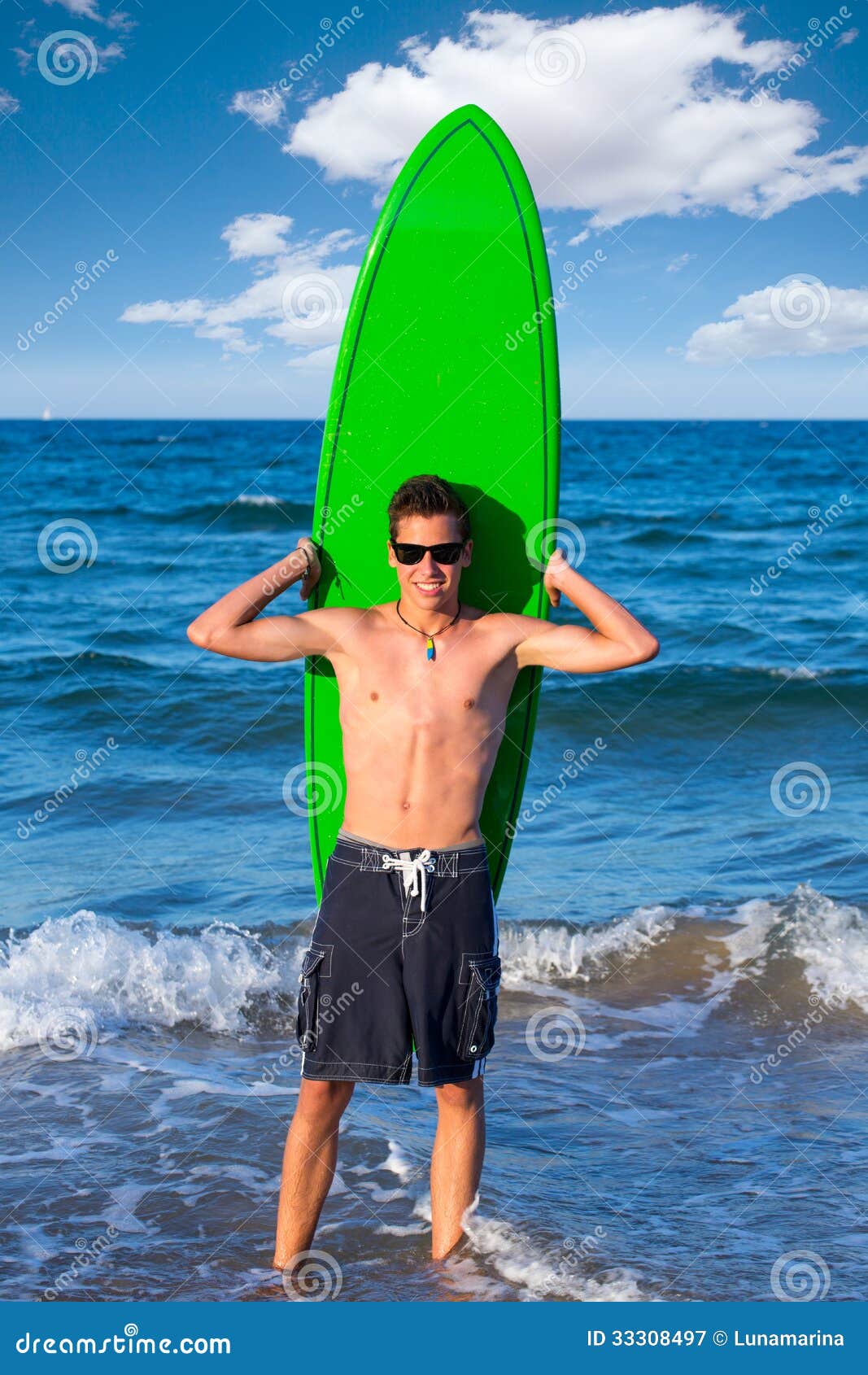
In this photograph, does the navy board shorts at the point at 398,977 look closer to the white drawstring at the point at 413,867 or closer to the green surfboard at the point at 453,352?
the white drawstring at the point at 413,867

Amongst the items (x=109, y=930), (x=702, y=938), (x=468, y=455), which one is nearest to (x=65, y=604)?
(x=109, y=930)

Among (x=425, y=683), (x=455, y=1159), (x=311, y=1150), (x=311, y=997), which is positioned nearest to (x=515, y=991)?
(x=455, y=1159)

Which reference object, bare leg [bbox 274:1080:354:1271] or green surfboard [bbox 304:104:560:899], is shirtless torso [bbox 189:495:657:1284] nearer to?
bare leg [bbox 274:1080:354:1271]

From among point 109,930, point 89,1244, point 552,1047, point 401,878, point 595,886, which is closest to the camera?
point 401,878

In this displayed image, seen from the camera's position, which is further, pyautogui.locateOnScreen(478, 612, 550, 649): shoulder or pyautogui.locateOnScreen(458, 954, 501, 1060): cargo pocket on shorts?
pyautogui.locateOnScreen(478, 612, 550, 649): shoulder

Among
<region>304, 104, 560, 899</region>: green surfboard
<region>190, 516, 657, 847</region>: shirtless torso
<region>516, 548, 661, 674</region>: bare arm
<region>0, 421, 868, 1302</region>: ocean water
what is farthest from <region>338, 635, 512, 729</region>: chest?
<region>0, 421, 868, 1302</region>: ocean water

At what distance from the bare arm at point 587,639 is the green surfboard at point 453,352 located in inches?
24.4

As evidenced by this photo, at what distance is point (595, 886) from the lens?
621 centimetres

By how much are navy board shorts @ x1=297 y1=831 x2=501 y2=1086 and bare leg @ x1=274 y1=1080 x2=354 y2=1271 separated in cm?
9

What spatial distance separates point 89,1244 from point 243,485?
22202mm

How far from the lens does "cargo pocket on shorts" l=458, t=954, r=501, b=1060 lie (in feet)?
9.95

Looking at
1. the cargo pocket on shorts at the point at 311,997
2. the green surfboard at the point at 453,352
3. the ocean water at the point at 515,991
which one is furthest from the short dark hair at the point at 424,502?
the ocean water at the point at 515,991

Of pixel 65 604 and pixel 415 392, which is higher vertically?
pixel 65 604

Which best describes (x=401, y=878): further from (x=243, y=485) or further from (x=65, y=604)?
(x=243, y=485)
